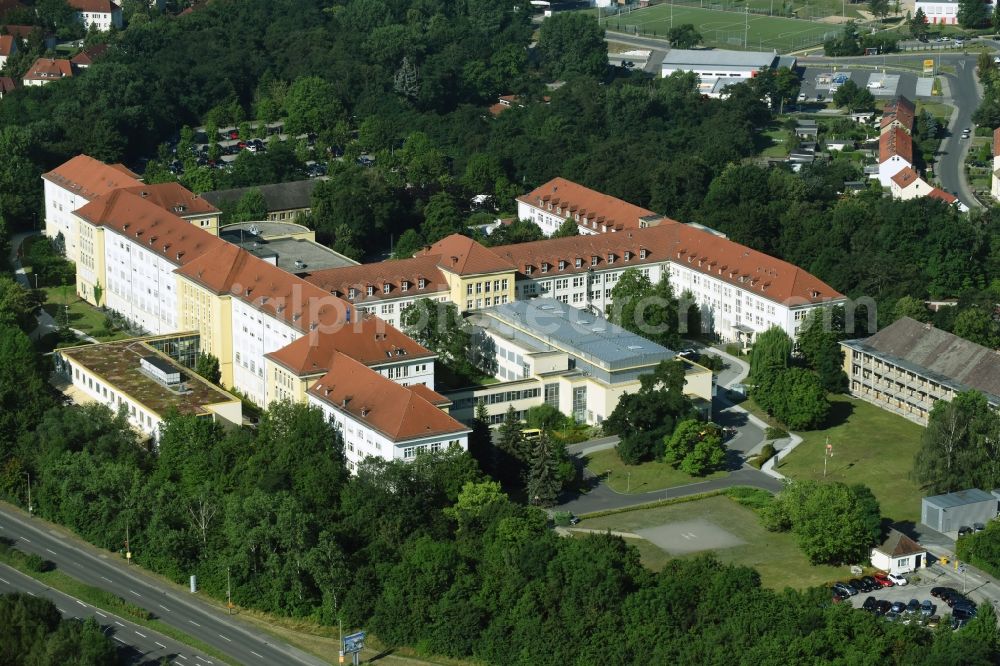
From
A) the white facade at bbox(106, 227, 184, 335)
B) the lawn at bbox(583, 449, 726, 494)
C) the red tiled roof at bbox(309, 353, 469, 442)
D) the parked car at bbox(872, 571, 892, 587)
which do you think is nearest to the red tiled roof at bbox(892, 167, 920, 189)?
the lawn at bbox(583, 449, 726, 494)

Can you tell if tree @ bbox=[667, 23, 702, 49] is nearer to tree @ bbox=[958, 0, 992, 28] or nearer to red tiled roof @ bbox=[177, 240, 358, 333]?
tree @ bbox=[958, 0, 992, 28]

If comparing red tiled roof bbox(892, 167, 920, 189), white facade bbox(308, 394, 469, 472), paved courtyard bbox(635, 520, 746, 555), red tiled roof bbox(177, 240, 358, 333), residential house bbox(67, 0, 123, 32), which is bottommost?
paved courtyard bbox(635, 520, 746, 555)

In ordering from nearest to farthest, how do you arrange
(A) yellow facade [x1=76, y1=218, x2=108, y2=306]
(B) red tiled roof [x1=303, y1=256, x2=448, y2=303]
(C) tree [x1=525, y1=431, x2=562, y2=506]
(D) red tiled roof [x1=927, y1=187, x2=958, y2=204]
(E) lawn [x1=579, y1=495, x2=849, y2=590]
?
(E) lawn [x1=579, y1=495, x2=849, y2=590]
(C) tree [x1=525, y1=431, x2=562, y2=506]
(B) red tiled roof [x1=303, y1=256, x2=448, y2=303]
(A) yellow facade [x1=76, y1=218, x2=108, y2=306]
(D) red tiled roof [x1=927, y1=187, x2=958, y2=204]

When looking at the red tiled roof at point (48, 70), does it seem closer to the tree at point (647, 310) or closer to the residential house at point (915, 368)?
the tree at point (647, 310)

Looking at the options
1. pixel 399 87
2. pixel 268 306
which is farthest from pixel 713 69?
pixel 268 306

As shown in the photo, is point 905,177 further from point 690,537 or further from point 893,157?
point 690,537

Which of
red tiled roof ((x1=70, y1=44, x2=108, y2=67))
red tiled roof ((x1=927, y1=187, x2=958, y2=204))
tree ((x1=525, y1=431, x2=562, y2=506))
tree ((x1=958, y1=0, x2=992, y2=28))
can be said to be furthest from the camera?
tree ((x1=958, y1=0, x2=992, y2=28))

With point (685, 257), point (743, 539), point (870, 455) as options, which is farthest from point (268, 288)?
point (870, 455)

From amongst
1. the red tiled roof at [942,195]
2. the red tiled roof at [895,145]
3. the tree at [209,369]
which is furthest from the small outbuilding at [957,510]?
the red tiled roof at [895,145]
